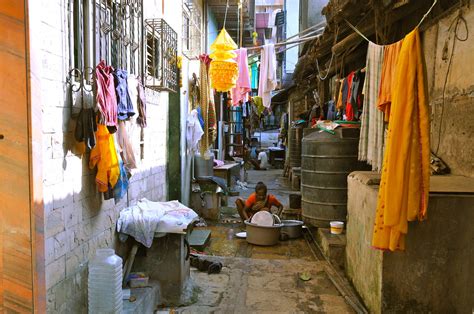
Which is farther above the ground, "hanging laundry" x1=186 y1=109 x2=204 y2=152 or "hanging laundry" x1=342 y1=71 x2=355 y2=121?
"hanging laundry" x1=342 y1=71 x2=355 y2=121

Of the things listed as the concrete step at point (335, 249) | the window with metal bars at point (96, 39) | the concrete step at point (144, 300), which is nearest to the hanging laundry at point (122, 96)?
the window with metal bars at point (96, 39)

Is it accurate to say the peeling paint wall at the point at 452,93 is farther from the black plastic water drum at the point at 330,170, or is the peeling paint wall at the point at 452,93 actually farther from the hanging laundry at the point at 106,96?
the hanging laundry at the point at 106,96

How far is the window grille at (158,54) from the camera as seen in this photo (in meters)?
6.36

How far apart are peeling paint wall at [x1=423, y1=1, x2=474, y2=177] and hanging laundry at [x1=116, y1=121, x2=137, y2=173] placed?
4.01m

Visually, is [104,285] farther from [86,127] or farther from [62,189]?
[86,127]

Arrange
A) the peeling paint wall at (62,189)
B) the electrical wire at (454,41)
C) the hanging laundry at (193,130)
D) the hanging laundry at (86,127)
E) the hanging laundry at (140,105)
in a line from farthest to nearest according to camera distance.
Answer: the hanging laundry at (193,130), the hanging laundry at (140,105), the electrical wire at (454,41), the hanging laundry at (86,127), the peeling paint wall at (62,189)

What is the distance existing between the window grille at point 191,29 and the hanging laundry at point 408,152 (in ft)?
21.9

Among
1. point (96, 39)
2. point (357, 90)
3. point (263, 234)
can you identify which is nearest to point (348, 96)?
point (357, 90)

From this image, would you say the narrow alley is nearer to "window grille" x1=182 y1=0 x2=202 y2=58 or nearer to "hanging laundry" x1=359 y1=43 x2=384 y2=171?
"hanging laundry" x1=359 y1=43 x2=384 y2=171

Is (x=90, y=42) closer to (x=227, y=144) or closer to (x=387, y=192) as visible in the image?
(x=387, y=192)

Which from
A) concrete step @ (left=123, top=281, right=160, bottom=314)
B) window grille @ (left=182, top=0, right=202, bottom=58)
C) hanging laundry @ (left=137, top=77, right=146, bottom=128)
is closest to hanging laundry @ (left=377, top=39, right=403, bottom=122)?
hanging laundry @ (left=137, top=77, right=146, bottom=128)

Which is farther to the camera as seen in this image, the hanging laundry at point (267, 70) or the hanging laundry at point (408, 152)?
the hanging laundry at point (267, 70)

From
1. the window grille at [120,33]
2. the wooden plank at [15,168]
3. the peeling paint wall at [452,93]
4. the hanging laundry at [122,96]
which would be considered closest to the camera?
the wooden plank at [15,168]

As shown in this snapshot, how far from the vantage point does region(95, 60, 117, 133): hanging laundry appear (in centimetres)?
377
